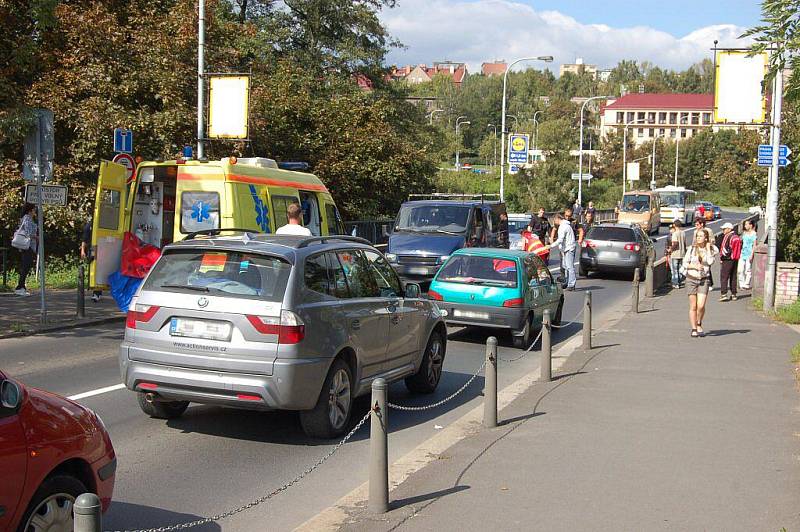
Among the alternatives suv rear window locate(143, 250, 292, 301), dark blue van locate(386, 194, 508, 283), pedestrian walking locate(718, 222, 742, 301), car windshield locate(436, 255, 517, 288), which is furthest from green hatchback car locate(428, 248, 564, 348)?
pedestrian walking locate(718, 222, 742, 301)

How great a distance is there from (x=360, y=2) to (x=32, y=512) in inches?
1696

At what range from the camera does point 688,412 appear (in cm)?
952

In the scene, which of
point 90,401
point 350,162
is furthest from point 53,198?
point 350,162

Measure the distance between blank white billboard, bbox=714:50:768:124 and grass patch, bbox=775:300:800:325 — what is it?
150 inches

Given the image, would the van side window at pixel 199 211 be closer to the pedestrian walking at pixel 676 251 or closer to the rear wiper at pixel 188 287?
the rear wiper at pixel 188 287

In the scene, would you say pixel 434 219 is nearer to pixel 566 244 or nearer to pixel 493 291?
pixel 566 244

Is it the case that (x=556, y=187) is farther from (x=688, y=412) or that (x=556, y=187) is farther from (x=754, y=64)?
(x=688, y=412)

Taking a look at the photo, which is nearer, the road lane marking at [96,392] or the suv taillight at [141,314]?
the suv taillight at [141,314]

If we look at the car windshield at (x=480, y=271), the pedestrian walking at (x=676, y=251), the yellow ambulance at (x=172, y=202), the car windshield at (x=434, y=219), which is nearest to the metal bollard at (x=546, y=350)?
the car windshield at (x=480, y=271)

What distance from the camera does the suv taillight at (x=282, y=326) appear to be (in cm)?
743

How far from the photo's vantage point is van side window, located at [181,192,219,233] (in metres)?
14.9

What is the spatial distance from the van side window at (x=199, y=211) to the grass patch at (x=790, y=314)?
11.1 m

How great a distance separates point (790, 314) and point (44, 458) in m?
16.5

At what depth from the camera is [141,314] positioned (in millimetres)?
7824
